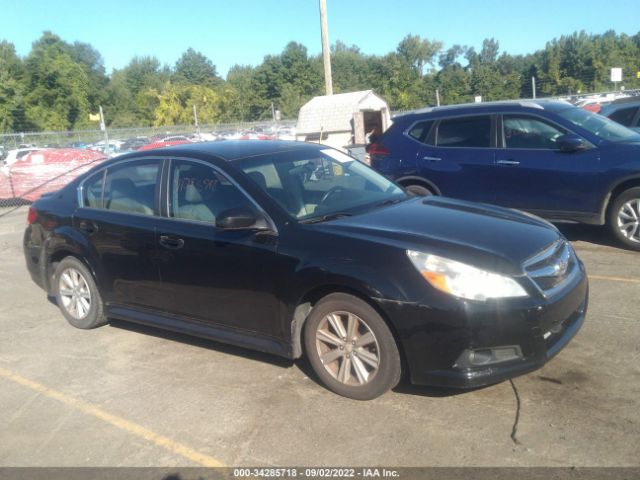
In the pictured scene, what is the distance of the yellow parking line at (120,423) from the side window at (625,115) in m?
10.6

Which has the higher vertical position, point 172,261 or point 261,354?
point 172,261

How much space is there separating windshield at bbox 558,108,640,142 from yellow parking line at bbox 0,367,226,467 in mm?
5968

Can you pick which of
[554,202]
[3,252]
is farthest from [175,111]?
[554,202]

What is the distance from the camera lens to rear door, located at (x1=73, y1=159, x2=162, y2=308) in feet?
16.1

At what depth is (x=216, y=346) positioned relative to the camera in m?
5.12

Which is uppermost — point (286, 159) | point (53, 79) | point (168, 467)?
point (53, 79)

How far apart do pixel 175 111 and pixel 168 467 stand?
189ft

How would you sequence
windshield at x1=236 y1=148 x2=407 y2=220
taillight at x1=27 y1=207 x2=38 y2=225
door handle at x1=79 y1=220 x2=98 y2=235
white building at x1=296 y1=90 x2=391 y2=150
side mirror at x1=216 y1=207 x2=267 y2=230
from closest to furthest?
1. side mirror at x1=216 y1=207 x2=267 y2=230
2. windshield at x1=236 y1=148 x2=407 y2=220
3. door handle at x1=79 y1=220 x2=98 y2=235
4. taillight at x1=27 y1=207 x2=38 y2=225
5. white building at x1=296 y1=90 x2=391 y2=150

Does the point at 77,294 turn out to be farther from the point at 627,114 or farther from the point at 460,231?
the point at 627,114

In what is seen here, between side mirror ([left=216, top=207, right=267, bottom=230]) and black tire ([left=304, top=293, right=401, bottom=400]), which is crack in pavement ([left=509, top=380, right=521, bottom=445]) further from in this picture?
side mirror ([left=216, top=207, right=267, bottom=230])

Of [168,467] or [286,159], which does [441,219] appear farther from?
[168,467]

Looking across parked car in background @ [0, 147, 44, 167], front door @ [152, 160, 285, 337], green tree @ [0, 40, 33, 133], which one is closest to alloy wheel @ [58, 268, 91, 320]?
front door @ [152, 160, 285, 337]

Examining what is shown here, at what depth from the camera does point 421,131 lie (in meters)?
8.45

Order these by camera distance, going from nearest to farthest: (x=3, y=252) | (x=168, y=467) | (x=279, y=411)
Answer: (x=168, y=467), (x=279, y=411), (x=3, y=252)
